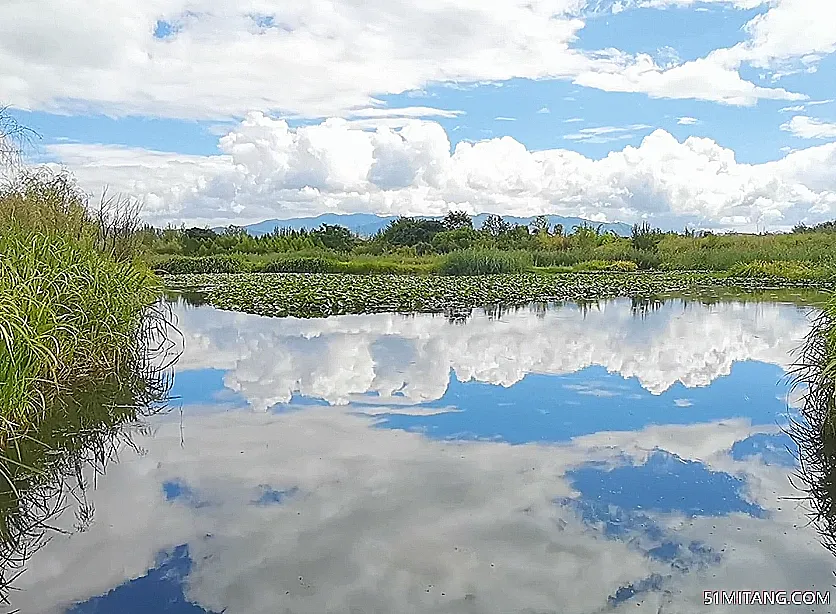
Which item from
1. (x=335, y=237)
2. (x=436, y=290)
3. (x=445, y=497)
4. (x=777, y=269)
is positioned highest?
(x=335, y=237)

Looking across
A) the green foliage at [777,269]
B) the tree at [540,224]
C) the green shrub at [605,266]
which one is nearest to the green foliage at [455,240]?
the tree at [540,224]

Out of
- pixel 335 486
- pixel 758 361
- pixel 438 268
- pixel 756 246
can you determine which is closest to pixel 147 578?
pixel 335 486

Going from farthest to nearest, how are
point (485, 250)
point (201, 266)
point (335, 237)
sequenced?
1. point (335, 237)
2. point (201, 266)
3. point (485, 250)

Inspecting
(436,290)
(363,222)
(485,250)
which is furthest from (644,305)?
(363,222)

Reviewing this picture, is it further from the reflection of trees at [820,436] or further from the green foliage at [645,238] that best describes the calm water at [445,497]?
the green foliage at [645,238]

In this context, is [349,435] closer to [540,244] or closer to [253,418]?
[253,418]

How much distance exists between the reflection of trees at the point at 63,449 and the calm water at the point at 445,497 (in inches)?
5.3

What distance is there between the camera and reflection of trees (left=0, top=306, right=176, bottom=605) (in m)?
4.27

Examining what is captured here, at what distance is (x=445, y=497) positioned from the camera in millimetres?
4801

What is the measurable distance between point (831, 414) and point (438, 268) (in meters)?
20.2

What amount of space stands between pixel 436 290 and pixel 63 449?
13657 mm

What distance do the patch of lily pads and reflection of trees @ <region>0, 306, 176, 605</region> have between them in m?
6.81

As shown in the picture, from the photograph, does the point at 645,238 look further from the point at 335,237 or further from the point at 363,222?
the point at 363,222

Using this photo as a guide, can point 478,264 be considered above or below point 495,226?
below
